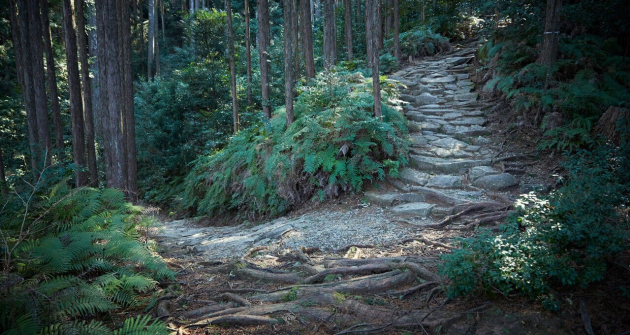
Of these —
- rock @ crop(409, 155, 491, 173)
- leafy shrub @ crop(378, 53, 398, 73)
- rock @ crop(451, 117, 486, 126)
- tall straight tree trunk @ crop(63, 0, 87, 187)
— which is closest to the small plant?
rock @ crop(409, 155, 491, 173)

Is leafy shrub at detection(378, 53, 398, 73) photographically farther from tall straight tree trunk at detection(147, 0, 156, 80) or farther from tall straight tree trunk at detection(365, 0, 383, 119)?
tall straight tree trunk at detection(147, 0, 156, 80)

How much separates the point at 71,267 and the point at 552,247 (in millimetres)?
5143

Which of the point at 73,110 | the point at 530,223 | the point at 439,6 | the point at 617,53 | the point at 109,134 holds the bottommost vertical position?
the point at 530,223

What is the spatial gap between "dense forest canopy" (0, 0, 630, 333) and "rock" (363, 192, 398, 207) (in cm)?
35

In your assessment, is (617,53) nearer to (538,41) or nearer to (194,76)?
(538,41)

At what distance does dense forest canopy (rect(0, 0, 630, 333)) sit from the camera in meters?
3.82

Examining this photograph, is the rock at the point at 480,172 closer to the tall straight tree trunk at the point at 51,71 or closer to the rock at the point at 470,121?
the rock at the point at 470,121

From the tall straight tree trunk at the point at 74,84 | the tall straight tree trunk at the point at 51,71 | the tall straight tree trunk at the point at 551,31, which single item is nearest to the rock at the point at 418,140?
the tall straight tree trunk at the point at 551,31

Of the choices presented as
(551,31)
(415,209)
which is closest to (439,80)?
(551,31)

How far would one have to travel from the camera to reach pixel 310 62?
1266cm

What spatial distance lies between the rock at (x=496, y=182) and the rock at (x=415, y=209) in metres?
1.29

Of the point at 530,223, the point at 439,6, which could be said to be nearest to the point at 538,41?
the point at 530,223

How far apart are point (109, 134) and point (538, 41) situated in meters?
12.2

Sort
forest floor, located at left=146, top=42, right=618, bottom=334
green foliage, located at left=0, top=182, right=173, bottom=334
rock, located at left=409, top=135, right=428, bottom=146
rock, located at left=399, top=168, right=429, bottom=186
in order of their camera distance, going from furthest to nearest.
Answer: rock, located at left=409, top=135, right=428, bottom=146 < rock, located at left=399, top=168, right=429, bottom=186 < forest floor, located at left=146, top=42, right=618, bottom=334 < green foliage, located at left=0, top=182, right=173, bottom=334
